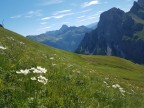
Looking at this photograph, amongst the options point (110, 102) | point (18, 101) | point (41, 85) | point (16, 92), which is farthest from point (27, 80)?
point (110, 102)

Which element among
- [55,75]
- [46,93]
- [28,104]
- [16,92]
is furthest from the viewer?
[55,75]

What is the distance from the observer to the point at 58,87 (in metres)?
12.8

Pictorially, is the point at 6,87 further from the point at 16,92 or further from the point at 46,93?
the point at 46,93

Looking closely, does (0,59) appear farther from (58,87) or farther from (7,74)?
(58,87)

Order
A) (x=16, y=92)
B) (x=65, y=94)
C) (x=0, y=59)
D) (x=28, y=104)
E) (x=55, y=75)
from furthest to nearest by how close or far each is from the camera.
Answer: (x=55, y=75) < (x=0, y=59) < (x=65, y=94) < (x=16, y=92) < (x=28, y=104)

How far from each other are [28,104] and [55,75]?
5.33 metres

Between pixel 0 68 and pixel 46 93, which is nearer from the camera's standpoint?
pixel 46 93

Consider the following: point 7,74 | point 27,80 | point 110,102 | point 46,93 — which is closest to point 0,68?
point 7,74

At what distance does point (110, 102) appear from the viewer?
47.6 feet

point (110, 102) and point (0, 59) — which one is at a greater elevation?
point (0, 59)

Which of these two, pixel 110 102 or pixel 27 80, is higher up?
pixel 27 80

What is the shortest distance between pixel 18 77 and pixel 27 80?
2.03 ft

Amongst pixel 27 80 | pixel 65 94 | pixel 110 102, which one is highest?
pixel 27 80

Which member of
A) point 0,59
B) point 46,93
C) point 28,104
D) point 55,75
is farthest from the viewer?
point 55,75
